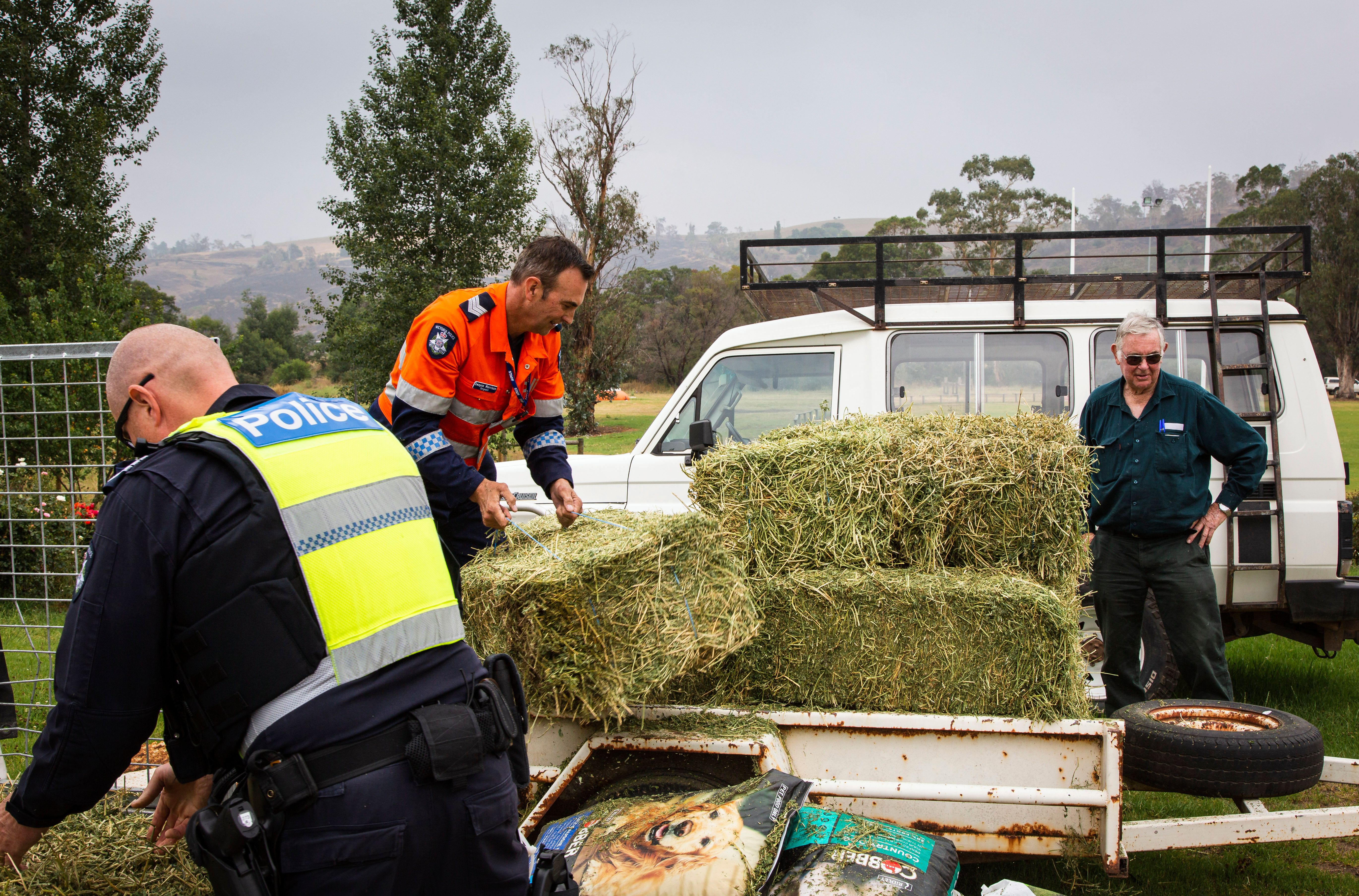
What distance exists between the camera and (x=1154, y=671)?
5.22m

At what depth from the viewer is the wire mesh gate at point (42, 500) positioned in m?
3.68

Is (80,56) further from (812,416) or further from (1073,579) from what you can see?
(1073,579)

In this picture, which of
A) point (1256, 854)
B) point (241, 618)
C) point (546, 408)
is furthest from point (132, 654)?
point (1256, 854)

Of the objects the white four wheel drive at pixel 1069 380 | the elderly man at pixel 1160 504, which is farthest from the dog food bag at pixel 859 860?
the white four wheel drive at pixel 1069 380

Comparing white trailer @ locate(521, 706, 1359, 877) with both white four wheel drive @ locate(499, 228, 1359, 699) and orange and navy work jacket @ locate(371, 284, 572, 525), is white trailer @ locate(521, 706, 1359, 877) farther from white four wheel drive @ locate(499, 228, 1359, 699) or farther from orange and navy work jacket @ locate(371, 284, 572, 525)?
white four wheel drive @ locate(499, 228, 1359, 699)

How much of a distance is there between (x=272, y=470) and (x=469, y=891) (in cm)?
99

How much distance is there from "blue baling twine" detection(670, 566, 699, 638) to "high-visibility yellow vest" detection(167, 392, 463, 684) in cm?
117

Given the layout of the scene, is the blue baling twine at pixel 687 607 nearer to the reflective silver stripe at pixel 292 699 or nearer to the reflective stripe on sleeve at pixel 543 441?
the reflective stripe on sleeve at pixel 543 441

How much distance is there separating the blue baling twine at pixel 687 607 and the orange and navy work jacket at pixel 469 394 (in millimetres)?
886

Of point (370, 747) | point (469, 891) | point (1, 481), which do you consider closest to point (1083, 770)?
point (469, 891)

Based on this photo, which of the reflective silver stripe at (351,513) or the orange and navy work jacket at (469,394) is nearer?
the reflective silver stripe at (351,513)

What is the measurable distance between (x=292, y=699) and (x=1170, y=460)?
422 cm

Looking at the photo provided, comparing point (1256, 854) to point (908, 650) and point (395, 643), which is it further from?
point (395, 643)

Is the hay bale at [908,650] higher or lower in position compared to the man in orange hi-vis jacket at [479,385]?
lower
